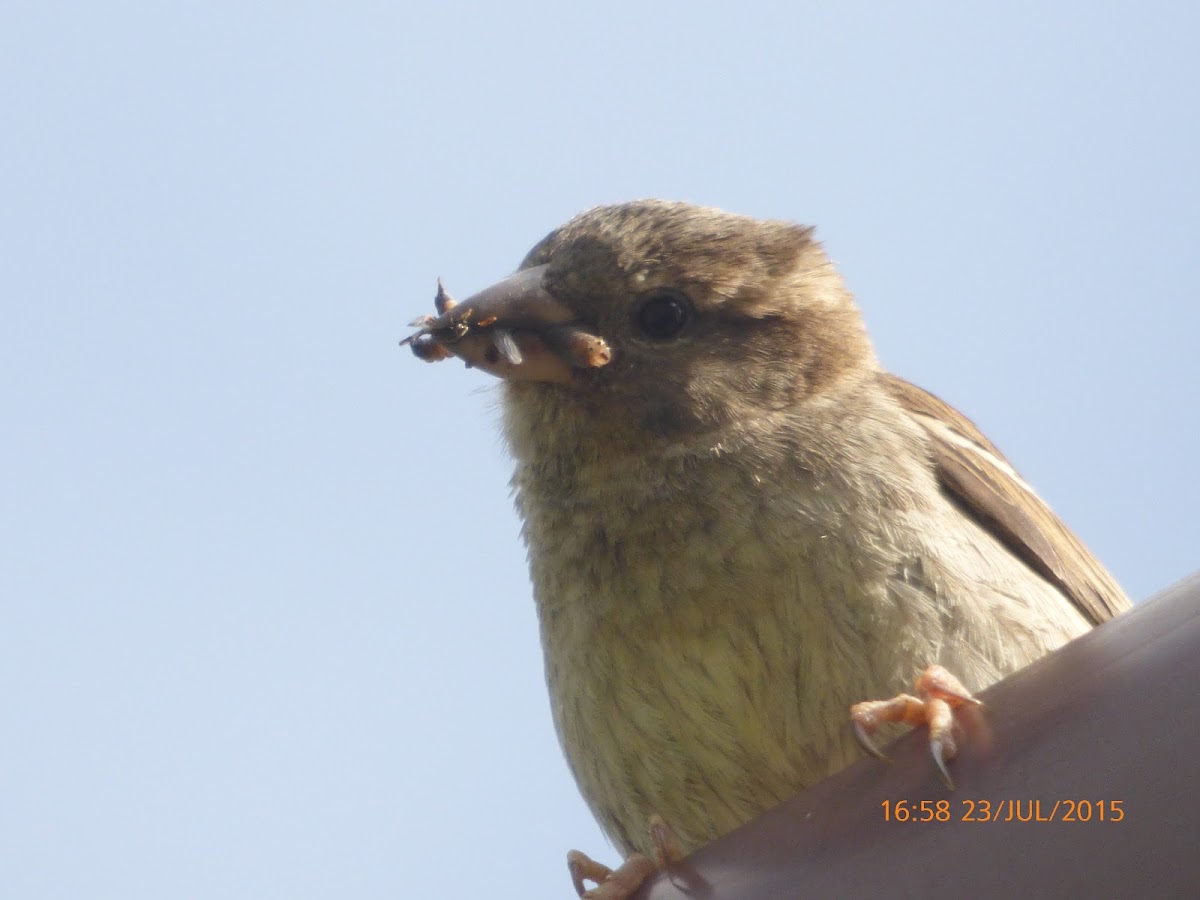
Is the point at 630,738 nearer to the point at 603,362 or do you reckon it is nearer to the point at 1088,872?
the point at 603,362

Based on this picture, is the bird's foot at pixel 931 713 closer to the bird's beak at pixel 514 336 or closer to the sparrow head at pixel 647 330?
the sparrow head at pixel 647 330

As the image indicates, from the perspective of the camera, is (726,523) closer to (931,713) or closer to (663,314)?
(663,314)

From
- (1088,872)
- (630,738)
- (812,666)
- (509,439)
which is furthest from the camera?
(509,439)

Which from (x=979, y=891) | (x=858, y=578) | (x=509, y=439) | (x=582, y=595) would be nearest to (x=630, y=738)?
(x=582, y=595)
